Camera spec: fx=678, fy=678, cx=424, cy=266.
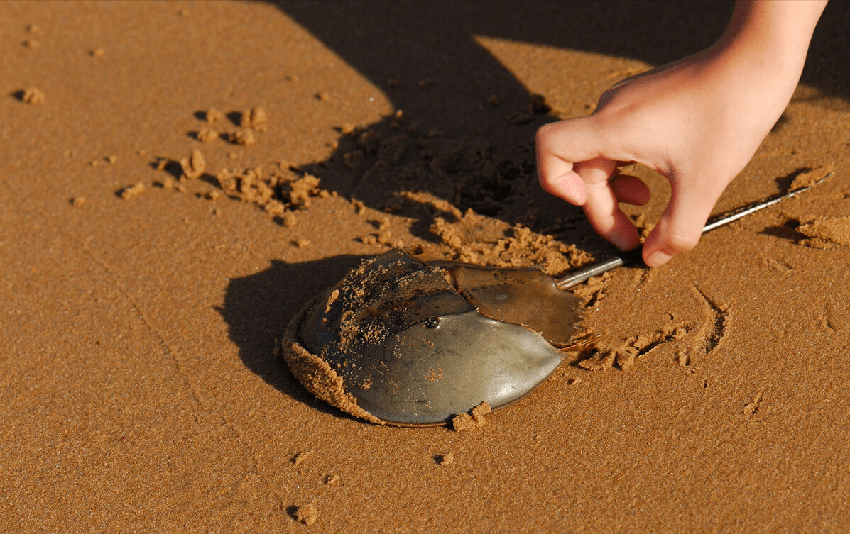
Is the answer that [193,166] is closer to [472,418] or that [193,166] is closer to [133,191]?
[133,191]

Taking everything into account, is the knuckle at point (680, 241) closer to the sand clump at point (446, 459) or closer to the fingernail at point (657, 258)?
the fingernail at point (657, 258)

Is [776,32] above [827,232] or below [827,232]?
above

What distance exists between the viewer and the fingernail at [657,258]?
2672 mm

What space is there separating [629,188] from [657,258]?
0.33 metres

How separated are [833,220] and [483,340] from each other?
1661 millimetres

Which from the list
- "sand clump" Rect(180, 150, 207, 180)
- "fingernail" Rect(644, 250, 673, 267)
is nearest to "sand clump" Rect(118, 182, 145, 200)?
"sand clump" Rect(180, 150, 207, 180)

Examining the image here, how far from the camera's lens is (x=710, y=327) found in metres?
2.60

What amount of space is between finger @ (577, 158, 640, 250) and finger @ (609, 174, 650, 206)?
0.04 metres

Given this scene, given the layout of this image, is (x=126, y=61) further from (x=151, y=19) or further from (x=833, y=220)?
(x=833, y=220)

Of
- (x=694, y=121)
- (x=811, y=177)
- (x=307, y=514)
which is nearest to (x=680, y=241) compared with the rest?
(x=694, y=121)

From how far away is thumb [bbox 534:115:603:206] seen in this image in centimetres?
253

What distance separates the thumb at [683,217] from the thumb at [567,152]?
0.32 meters

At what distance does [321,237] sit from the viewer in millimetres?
3168

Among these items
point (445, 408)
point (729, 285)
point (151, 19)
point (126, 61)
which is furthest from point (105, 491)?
point (151, 19)
